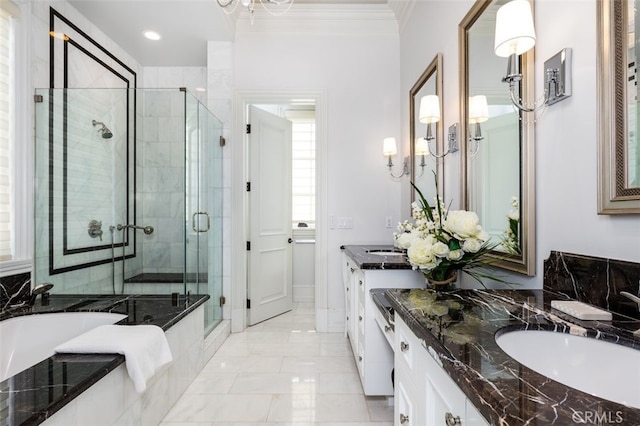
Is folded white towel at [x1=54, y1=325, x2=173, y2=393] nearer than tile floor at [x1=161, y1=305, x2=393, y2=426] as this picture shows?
Yes

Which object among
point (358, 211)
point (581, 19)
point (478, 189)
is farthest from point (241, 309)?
point (581, 19)

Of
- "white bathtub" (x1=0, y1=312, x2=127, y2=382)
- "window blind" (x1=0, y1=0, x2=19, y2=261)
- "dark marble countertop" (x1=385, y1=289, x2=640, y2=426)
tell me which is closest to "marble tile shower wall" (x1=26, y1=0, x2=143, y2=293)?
"window blind" (x1=0, y1=0, x2=19, y2=261)

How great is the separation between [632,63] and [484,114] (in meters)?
0.75

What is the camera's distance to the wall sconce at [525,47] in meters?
1.12

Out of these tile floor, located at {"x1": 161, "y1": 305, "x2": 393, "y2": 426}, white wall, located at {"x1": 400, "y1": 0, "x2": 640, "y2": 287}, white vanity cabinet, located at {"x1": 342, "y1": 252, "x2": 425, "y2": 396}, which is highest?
white wall, located at {"x1": 400, "y1": 0, "x2": 640, "y2": 287}

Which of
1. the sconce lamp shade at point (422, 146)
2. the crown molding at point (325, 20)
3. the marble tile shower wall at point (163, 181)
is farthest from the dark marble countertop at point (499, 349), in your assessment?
the crown molding at point (325, 20)

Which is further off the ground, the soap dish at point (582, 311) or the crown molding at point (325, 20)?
the crown molding at point (325, 20)

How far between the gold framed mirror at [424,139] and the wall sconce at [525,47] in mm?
988

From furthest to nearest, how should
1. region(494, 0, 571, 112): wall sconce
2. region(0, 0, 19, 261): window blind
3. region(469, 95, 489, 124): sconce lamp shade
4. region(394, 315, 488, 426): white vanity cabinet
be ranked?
region(0, 0, 19, 261): window blind → region(469, 95, 489, 124): sconce lamp shade → region(494, 0, 571, 112): wall sconce → region(394, 315, 488, 426): white vanity cabinet

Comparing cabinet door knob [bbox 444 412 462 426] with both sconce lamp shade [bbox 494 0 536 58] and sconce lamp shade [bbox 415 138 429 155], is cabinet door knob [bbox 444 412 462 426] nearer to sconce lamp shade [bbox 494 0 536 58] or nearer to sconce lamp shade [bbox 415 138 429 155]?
sconce lamp shade [bbox 494 0 536 58]

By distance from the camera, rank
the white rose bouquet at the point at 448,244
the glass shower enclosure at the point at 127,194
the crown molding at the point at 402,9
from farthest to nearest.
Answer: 1. the crown molding at the point at 402,9
2. the glass shower enclosure at the point at 127,194
3. the white rose bouquet at the point at 448,244

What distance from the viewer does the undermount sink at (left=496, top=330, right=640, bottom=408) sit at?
0.69 meters

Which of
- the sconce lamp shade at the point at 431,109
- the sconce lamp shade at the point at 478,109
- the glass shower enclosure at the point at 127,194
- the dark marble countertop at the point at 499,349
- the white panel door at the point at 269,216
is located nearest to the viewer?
the dark marble countertop at the point at 499,349

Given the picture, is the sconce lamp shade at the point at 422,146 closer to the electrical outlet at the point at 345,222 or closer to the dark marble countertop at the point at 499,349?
the electrical outlet at the point at 345,222
